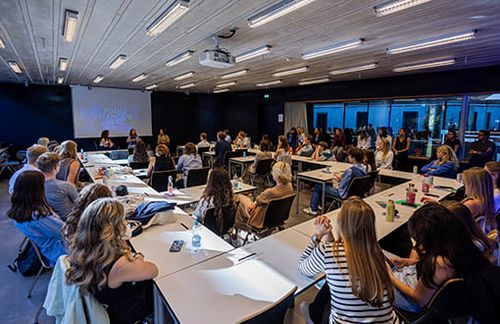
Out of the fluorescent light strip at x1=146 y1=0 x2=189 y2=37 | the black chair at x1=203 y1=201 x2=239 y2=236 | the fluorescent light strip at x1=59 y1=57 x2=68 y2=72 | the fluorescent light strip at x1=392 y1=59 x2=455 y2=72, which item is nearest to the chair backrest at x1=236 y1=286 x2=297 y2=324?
the black chair at x1=203 y1=201 x2=239 y2=236

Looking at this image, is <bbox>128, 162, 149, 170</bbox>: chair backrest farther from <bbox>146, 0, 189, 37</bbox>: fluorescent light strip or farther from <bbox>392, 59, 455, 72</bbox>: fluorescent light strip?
<bbox>392, 59, 455, 72</bbox>: fluorescent light strip

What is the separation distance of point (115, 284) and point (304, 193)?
531 cm

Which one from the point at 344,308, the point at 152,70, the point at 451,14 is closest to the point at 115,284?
the point at 344,308

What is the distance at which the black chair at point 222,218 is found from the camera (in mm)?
2734

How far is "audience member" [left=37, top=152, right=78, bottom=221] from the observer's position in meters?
2.80

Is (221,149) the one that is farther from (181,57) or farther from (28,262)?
(28,262)

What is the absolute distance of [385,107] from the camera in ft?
27.8

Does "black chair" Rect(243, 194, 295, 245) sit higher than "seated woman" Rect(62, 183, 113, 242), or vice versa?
"seated woman" Rect(62, 183, 113, 242)

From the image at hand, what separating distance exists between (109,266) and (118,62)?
5850 millimetres

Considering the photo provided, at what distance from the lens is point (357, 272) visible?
1.33 meters

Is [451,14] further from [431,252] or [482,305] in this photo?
[482,305]

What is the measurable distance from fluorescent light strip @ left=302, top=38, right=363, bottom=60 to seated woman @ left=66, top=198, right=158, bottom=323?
4213 millimetres

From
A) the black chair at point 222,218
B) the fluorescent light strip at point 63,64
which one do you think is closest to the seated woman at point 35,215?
the black chair at point 222,218

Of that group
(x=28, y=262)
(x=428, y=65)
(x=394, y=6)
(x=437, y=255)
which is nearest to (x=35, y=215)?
(x=28, y=262)
